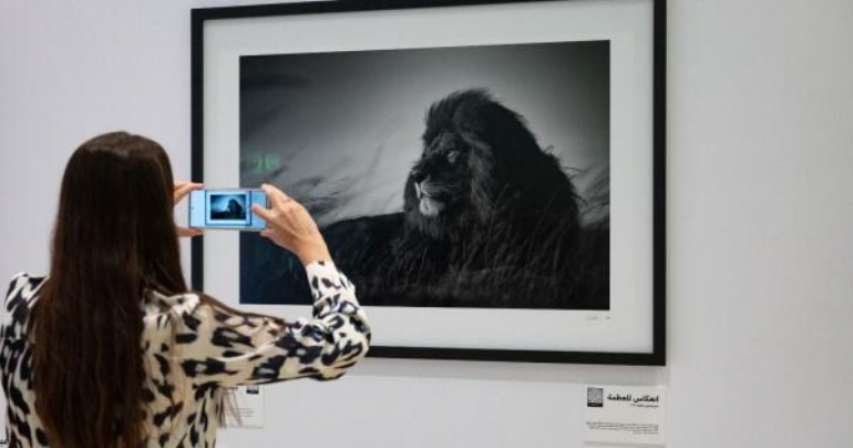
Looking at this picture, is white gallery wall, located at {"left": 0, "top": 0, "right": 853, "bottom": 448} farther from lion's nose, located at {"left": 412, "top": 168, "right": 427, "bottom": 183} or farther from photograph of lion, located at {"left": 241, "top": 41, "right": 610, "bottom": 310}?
lion's nose, located at {"left": 412, "top": 168, "right": 427, "bottom": 183}

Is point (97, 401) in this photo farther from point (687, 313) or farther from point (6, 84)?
point (6, 84)

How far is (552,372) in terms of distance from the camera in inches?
64.7

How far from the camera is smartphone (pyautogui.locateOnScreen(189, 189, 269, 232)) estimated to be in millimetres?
1236

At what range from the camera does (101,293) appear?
37.8 inches

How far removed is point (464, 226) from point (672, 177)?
381 millimetres

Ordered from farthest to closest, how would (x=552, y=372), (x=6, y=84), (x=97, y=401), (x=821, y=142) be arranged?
(x=6, y=84), (x=552, y=372), (x=821, y=142), (x=97, y=401)

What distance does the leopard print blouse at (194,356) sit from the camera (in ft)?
3.20

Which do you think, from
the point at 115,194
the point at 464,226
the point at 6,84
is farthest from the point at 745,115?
the point at 6,84

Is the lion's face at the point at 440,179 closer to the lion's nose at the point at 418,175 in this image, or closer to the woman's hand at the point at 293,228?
the lion's nose at the point at 418,175

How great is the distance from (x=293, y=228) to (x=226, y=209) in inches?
8.3

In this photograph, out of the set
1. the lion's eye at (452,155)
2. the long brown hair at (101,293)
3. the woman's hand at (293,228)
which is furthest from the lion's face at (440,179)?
the long brown hair at (101,293)
